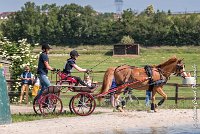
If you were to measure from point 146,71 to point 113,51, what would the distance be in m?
Answer: 66.9

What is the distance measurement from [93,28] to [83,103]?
94.7 metres

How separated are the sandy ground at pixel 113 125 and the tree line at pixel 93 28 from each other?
8067cm

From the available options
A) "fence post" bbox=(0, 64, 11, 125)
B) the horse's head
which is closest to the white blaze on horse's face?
the horse's head

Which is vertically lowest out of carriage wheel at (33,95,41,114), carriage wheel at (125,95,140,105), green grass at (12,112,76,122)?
carriage wheel at (125,95,140,105)

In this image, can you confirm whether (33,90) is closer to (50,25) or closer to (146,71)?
(146,71)

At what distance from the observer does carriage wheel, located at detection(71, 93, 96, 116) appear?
15570mm

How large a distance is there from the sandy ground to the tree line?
3176 inches

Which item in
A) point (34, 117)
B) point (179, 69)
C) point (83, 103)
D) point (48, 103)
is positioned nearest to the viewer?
point (34, 117)

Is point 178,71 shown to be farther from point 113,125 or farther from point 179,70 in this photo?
point 113,125

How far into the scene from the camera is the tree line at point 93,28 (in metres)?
99.3

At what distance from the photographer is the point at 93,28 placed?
110 m

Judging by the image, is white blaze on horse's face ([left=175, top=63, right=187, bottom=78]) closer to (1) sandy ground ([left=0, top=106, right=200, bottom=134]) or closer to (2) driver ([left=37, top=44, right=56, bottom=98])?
(1) sandy ground ([left=0, top=106, right=200, bottom=134])

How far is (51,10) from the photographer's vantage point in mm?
124812

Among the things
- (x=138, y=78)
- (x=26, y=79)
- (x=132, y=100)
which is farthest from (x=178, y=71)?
(x=26, y=79)
